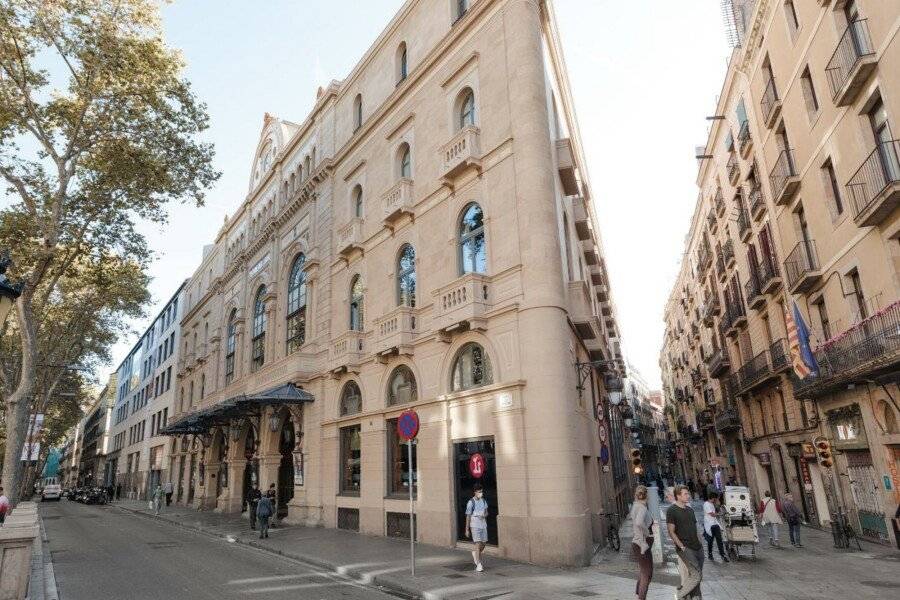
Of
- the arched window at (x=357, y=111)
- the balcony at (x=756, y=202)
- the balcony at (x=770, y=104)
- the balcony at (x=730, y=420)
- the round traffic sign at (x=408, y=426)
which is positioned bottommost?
the round traffic sign at (x=408, y=426)

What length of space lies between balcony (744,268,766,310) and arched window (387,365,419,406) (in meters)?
15.8

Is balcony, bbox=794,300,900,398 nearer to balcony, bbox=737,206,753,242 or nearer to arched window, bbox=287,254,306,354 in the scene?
balcony, bbox=737,206,753,242

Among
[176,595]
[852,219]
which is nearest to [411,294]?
[176,595]

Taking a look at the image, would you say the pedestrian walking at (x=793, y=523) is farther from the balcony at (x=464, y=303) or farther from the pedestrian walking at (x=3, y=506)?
the pedestrian walking at (x=3, y=506)

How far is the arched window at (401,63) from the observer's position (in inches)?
859

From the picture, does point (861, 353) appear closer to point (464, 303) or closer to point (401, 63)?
point (464, 303)

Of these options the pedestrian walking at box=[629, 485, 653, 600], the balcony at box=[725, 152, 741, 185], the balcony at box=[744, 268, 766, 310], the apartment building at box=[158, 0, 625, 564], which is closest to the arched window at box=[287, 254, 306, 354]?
the apartment building at box=[158, 0, 625, 564]

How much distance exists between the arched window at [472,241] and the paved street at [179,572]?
358 inches

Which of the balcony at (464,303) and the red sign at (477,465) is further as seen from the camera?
the balcony at (464,303)

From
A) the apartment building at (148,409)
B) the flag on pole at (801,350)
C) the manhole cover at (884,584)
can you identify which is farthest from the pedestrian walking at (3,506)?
the apartment building at (148,409)

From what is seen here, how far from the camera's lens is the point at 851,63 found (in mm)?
14141

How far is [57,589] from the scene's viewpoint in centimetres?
1062

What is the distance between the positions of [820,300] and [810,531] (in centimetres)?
849

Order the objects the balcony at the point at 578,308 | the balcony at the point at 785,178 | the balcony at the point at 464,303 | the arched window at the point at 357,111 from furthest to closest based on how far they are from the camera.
Answer: the arched window at the point at 357,111, the balcony at the point at 785,178, the balcony at the point at 578,308, the balcony at the point at 464,303
